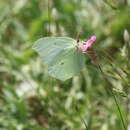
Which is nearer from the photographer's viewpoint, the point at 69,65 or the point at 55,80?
the point at 69,65

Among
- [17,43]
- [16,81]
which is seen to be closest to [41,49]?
[16,81]

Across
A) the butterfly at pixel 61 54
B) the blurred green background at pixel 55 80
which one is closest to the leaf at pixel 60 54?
the butterfly at pixel 61 54

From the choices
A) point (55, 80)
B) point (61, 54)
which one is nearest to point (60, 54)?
point (61, 54)

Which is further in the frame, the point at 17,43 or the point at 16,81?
the point at 17,43

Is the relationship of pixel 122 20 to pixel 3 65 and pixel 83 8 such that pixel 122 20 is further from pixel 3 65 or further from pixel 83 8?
pixel 3 65

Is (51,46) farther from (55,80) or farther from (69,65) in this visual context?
(55,80)

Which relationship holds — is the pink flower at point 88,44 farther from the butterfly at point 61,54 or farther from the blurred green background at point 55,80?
the blurred green background at point 55,80

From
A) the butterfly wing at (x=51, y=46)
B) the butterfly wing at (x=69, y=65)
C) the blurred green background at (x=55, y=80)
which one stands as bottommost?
the blurred green background at (x=55, y=80)
